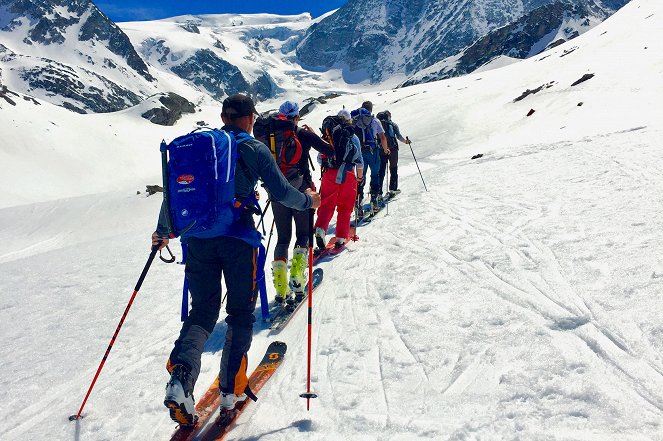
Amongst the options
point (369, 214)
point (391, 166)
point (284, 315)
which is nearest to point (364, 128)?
point (369, 214)

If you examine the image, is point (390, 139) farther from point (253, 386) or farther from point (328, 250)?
point (253, 386)

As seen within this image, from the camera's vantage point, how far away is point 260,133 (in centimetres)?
590

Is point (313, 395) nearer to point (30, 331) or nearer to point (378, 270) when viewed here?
point (378, 270)

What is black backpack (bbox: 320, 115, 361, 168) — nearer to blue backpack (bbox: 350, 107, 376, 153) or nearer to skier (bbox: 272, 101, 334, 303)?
skier (bbox: 272, 101, 334, 303)

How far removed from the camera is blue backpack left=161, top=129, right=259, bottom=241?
139 inches

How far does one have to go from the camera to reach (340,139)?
8.45 metres

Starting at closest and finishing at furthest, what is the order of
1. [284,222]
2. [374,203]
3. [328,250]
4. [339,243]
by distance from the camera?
[284,222] → [328,250] → [339,243] → [374,203]

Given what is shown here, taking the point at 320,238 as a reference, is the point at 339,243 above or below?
below

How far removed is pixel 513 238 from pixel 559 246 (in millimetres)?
882

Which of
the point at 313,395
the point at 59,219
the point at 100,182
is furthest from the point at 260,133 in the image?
the point at 100,182

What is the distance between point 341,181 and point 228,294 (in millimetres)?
4976

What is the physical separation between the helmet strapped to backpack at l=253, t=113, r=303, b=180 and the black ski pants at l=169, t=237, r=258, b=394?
228 cm

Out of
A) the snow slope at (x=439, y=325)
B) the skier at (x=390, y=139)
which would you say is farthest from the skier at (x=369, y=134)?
the snow slope at (x=439, y=325)

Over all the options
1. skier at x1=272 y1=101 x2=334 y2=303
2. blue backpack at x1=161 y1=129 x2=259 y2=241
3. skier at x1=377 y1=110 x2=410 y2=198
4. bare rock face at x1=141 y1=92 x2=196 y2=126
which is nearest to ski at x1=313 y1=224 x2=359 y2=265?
skier at x1=272 y1=101 x2=334 y2=303
